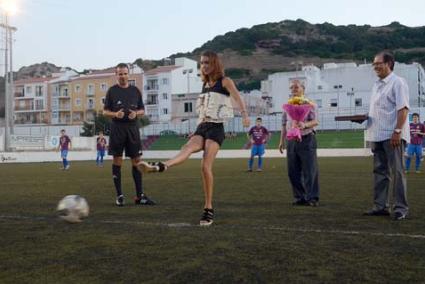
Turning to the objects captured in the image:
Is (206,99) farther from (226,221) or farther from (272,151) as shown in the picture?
(272,151)

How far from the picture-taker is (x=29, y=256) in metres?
A: 4.39

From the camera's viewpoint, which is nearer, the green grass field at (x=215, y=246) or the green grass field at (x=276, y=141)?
the green grass field at (x=215, y=246)

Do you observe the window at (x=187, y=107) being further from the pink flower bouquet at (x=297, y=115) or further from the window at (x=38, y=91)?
the pink flower bouquet at (x=297, y=115)

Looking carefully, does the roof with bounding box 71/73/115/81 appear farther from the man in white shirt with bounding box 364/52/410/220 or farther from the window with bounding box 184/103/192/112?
the man in white shirt with bounding box 364/52/410/220

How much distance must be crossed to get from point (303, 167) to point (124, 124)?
283cm

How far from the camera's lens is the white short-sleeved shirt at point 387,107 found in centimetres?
659

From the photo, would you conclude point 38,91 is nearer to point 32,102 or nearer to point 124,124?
point 32,102

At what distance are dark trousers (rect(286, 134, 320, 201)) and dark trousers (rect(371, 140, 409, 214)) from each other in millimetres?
1404

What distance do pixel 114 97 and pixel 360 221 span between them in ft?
13.7

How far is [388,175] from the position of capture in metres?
6.89

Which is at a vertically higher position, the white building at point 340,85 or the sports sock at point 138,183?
the white building at point 340,85

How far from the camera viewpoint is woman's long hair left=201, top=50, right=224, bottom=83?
615cm

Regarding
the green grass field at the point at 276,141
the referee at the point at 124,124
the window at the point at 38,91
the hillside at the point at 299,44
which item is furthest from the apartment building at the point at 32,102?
the referee at the point at 124,124

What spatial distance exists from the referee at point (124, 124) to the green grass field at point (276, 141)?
119ft
